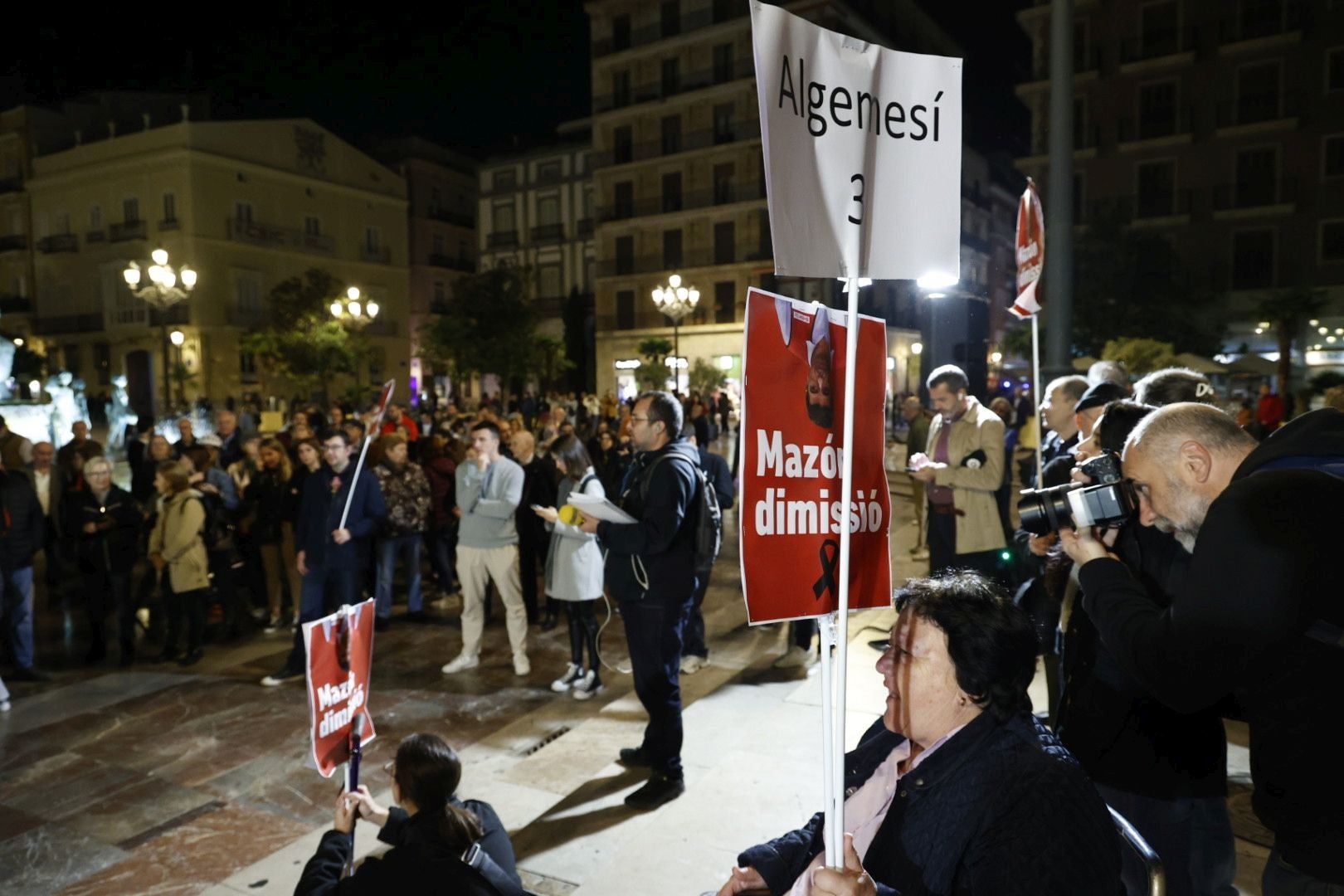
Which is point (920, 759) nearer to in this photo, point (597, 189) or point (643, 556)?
point (643, 556)

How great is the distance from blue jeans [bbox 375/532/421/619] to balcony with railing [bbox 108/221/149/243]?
37769 mm

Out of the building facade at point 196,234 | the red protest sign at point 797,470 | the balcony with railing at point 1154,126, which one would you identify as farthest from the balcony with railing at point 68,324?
the red protest sign at point 797,470

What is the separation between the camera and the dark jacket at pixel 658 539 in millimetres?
4363

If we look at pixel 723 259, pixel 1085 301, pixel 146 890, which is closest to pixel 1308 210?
pixel 1085 301

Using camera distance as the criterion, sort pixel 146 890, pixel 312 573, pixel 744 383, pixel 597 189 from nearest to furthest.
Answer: pixel 744 383 < pixel 146 890 < pixel 312 573 < pixel 597 189

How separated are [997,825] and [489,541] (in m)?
5.46

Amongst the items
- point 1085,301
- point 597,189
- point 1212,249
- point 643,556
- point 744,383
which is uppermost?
point 597,189

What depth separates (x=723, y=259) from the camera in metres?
41.3

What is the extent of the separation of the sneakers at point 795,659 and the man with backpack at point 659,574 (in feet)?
6.74

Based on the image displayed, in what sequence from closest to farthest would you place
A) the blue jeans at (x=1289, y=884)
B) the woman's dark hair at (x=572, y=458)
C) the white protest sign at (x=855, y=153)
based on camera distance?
the blue jeans at (x=1289, y=884), the white protest sign at (x=855, y=153), the woman's dark hair at (x=572, y=458)

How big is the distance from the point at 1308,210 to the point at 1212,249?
119 inches

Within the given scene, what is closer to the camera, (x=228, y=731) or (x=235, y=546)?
(x=228, y=731)

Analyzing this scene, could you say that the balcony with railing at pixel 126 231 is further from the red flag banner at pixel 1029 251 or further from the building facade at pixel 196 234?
the red flag banner at pixel 1029 251

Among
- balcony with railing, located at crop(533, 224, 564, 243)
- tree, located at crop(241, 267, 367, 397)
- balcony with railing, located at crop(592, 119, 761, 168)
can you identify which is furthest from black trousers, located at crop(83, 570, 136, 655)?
balcony with railing, located at crop(533, 224, 564, 243)
